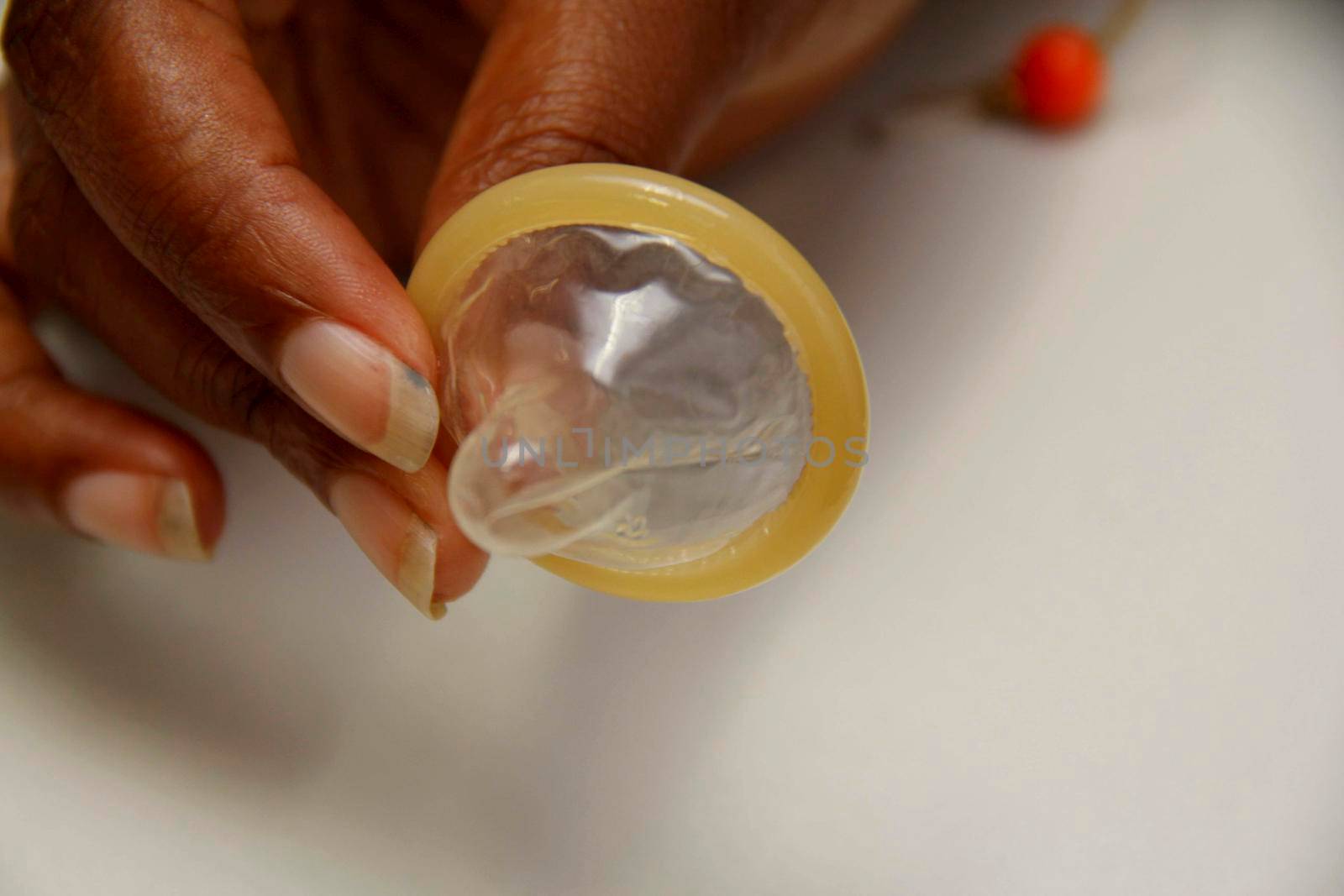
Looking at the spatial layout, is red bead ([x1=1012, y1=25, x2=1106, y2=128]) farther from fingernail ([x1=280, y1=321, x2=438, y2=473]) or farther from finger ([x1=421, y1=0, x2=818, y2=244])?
fingernail ([x1=280, y1=321, x2=438, y2=473])

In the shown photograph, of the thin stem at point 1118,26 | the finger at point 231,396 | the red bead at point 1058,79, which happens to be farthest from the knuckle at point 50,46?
the thin stem at point 1118,26

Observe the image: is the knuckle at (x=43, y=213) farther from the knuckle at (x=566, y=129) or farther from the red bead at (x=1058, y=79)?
the red bead at (x=1058, y=79)

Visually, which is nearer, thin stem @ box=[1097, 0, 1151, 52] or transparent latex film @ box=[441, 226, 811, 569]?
transparent latex film @ box=[441, 226, 811, 569]

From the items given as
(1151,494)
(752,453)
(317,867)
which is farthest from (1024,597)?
(317,867)

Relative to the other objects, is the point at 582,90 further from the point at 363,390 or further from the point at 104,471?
the point at 104,471

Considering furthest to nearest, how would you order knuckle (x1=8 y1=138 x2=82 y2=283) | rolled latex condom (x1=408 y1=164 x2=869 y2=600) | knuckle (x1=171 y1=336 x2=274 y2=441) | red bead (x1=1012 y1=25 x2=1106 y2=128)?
red bead (x1=1012 y1=25 x2=1106 y2=128), knuckle (x1=8 y1=138 x2=82 y2=283), knuckle (x1=171 y1=336 x2=274 y2=441), rolled latex condom (x1=408 y1=164 x2=869 y2=600)

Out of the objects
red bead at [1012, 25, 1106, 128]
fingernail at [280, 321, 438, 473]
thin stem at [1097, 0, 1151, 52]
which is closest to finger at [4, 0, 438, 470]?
fingernail at [280, 321, 438, 473]

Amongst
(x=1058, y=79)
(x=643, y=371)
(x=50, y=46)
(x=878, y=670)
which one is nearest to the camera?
(x=643, y=371)

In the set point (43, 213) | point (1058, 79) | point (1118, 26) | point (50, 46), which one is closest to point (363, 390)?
point (50, 46)
